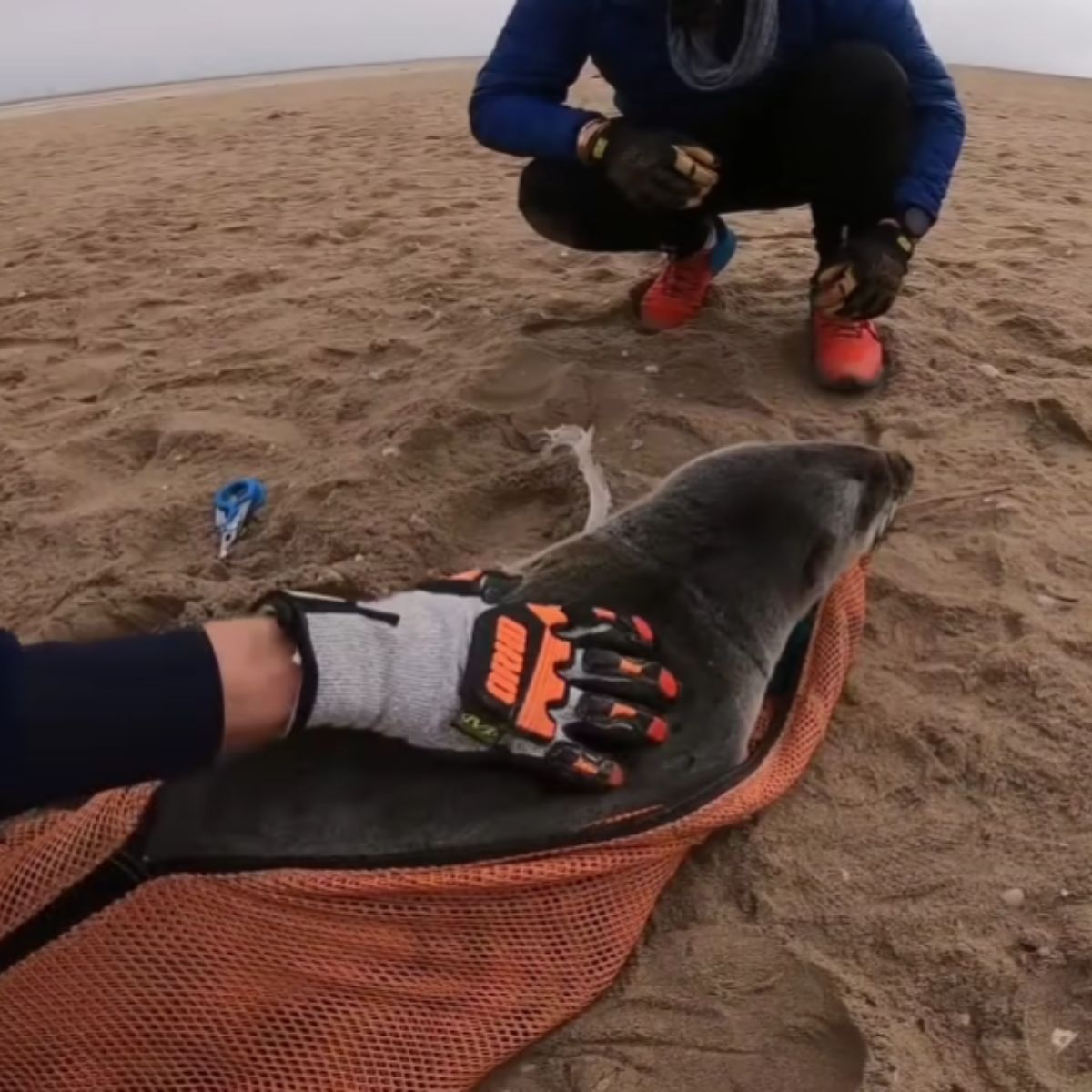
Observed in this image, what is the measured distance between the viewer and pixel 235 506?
150 centimetres

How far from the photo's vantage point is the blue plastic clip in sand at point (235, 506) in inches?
57.5

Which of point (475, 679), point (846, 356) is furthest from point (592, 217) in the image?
point (475, 679)

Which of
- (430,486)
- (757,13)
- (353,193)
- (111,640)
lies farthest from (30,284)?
(111,640)

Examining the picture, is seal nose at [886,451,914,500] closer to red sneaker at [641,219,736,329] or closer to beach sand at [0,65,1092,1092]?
beach sand at [0,65,1092,1092]

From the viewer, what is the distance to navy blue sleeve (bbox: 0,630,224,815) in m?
0.79

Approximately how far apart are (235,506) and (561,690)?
667 mm

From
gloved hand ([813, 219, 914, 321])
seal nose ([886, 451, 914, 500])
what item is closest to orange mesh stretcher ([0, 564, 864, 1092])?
seal nose ([886, 451, 914, 500])

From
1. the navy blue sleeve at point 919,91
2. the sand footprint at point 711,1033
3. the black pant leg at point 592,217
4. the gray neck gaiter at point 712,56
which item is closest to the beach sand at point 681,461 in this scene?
the sand footprint at point 711,1033

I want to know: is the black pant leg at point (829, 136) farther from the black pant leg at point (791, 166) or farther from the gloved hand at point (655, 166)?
the gloved hand at point (655, 166)

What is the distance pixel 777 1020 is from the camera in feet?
2.99

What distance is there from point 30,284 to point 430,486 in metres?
1.22

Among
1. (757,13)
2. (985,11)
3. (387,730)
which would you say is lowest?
(985,11)

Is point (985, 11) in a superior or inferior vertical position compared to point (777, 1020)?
inferior

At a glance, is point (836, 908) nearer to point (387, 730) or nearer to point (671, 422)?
point (387, 730)
